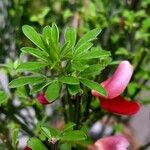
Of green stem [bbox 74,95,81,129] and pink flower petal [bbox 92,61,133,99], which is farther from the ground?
pink flower petal [bbox 92,61,133,99]

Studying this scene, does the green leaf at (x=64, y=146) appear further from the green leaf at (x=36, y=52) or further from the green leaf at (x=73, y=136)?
the green leaf at (x=36, y=52)

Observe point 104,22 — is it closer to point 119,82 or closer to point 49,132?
point 119,82

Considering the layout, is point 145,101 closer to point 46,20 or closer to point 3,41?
point 46,20

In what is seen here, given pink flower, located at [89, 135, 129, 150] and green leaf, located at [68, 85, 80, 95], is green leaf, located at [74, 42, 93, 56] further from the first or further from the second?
pink flower, located at [89, 135, 129, 150]

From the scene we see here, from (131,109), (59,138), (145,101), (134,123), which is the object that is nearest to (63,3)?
(145,101)

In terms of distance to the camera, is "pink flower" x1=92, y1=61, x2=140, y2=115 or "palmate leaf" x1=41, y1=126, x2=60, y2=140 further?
"pink flower" x1=92, y1=61, x2=140, y2=115

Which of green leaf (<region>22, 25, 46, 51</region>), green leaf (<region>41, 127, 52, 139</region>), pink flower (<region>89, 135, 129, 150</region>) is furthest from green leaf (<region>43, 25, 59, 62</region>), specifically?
pink flower (<region>89, 135, 129, 150</region>)

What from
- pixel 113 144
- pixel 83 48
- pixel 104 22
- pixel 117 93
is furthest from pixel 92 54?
pixel 104 22
